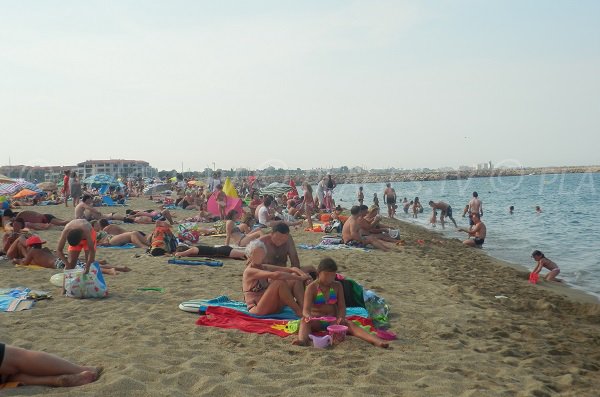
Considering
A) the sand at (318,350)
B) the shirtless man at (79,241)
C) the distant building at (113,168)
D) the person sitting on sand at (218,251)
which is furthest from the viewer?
the distant building at (113,168)

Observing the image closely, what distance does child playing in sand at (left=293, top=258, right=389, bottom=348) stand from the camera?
4.32 m

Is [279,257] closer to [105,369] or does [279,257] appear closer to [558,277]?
[105,369]

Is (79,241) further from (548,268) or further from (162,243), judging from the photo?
(548,268)

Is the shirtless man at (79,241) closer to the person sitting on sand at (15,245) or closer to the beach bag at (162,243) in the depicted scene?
the person sitting on sand at (15,245)

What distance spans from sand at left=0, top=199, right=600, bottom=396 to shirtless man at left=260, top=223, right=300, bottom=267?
912 mm

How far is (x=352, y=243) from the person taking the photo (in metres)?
10.5

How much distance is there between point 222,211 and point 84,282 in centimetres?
954

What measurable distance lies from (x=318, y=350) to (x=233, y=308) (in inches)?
51.9

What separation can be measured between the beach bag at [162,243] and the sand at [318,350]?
1340mm

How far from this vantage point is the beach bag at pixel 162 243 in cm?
861

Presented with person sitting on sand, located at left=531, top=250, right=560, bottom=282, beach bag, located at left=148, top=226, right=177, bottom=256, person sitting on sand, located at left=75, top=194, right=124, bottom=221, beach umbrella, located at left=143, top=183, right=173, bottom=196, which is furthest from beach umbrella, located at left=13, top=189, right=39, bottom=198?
person sitting on sand, located at left=531, top=250, right=560, bottom=282

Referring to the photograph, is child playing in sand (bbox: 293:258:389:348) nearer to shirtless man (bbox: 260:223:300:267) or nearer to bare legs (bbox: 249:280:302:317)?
bare legs (bbox: 249:280:302:317)

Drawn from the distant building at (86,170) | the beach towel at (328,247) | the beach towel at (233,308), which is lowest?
the beach towel at (328,247)

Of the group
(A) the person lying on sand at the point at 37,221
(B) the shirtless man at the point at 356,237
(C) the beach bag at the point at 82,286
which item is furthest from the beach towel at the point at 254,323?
(A) the person lying on sand at the point at 37,221
